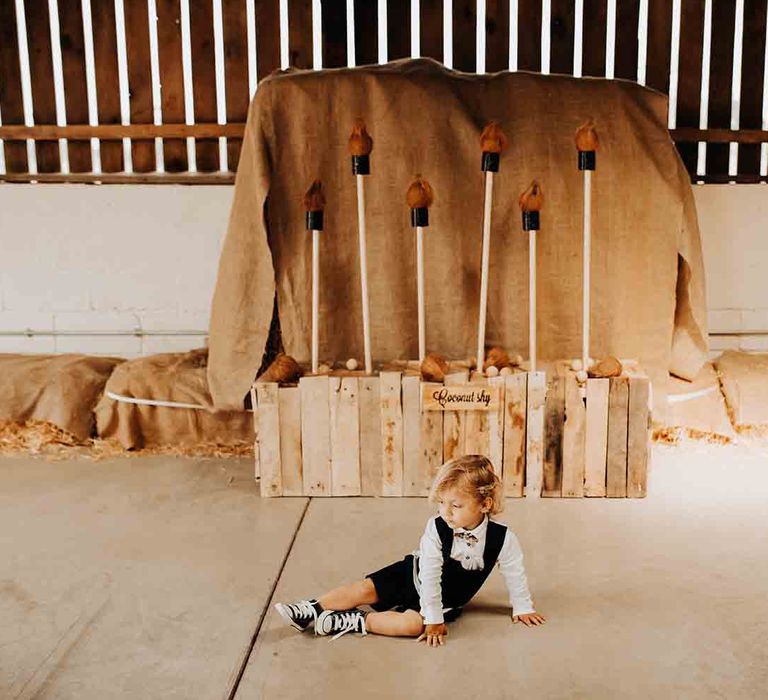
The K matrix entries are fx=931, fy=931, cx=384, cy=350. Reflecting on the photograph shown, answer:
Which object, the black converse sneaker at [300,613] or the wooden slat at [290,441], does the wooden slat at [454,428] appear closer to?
the wooden slat at [290,441]

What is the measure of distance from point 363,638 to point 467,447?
1.13 m

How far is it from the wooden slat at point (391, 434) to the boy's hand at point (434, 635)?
108 centimetres

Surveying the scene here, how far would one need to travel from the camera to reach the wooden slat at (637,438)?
327cm

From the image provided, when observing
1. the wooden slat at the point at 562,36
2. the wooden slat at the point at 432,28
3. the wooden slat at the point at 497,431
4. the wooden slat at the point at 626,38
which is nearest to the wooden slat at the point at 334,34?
the wooden slat at the point at 432,28

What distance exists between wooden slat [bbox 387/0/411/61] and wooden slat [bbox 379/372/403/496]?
1930mm

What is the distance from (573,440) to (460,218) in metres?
1.06

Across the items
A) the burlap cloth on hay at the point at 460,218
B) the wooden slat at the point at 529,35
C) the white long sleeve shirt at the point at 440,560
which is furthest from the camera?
the wooden slat at the point at 529,35

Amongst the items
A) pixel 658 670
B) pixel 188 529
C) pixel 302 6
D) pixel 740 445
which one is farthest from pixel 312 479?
pixel 302 6

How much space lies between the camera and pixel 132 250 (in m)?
4.66

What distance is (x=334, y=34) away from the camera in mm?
4477

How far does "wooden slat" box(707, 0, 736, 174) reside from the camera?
4469 millimetres

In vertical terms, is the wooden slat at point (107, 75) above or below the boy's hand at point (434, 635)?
above

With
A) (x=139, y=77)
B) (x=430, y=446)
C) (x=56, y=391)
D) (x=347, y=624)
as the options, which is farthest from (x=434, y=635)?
(x=139, y=77)

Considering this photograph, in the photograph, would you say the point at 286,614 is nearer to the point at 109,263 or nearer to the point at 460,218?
the point at 460,218
